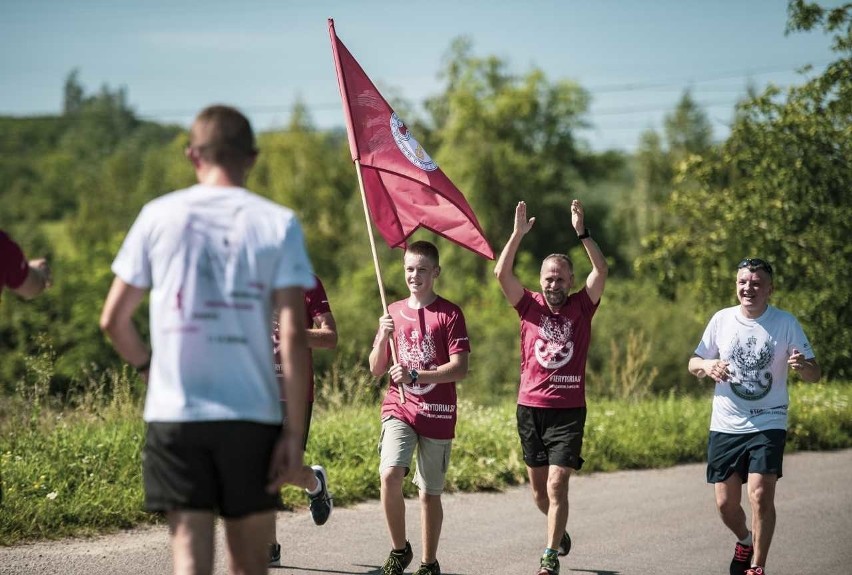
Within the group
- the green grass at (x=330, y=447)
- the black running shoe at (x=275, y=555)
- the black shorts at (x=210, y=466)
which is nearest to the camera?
the black shorts at (x=210, y=466)

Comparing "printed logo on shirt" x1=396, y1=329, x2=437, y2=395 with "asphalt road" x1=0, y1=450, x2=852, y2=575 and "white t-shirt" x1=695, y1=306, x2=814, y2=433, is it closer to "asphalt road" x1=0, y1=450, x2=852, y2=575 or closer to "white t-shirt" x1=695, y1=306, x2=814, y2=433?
"asphalt road" x1=0, y1=450, x2=852, y2=575

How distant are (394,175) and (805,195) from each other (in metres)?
8.83

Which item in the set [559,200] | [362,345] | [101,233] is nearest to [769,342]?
[362,345]

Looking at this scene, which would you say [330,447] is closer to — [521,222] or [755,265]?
[521,222]

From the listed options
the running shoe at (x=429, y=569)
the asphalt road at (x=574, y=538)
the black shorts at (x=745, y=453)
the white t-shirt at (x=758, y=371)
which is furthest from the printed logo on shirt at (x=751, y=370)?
the running shoe at (x=429, y=569)

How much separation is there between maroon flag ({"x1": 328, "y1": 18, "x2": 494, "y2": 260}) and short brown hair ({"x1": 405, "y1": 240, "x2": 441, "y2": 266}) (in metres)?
0.58

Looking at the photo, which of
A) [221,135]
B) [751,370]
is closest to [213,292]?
[221,135]

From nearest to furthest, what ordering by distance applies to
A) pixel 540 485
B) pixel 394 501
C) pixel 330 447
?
1. pixel 394 501
2. pixel 540 485
3. pixel 330 447

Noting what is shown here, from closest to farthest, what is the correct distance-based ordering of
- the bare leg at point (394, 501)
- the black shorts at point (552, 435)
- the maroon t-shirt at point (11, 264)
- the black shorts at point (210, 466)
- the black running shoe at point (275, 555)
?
the black shorts at point (210, 466)
the maroon t-shirt at point (11, 264)
the bare leg at point (394, 501)
the black running shoe at point (275, 555)
the black shorts at point (552, 435)

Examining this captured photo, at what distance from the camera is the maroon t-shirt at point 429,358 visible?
6.41 meters

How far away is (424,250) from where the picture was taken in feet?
21.3

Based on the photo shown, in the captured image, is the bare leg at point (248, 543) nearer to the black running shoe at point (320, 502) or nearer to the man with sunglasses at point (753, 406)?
the black running shoe at point (320, 502)

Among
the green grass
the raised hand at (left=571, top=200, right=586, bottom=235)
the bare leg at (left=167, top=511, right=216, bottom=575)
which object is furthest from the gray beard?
the bare leg at (left=167, top=511, right=216, bottom=575)

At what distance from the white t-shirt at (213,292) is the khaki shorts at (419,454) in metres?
2.86
